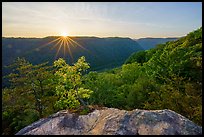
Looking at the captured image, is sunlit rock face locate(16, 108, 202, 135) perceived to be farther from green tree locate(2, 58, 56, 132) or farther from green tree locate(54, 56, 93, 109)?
green tree locate(2, 58, 56, 132)

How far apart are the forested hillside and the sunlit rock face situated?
1054 mm

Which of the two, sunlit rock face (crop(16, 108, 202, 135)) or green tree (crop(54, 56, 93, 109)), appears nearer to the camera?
sunlit rock face (crop(16, 108, 202, 135))

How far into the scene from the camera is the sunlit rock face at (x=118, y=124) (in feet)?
40.3

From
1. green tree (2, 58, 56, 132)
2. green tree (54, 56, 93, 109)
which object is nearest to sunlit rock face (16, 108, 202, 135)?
green tree (54, 56, 93, 109)

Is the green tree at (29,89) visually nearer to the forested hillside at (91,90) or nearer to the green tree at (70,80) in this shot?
the forested hillside at (91,90)

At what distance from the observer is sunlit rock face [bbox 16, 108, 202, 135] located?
40.3 feet

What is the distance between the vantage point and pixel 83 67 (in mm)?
A: 15914

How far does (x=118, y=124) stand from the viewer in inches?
502

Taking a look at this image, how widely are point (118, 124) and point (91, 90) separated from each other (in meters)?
17.5

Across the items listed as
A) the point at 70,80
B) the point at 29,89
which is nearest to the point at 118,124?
the point at 70,80

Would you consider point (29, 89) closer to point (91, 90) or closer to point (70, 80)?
point (91, 90)

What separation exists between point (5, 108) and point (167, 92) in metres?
16.7

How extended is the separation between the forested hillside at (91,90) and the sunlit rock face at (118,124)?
1.05 meters

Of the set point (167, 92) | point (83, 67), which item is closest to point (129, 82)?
point (167, 92)
